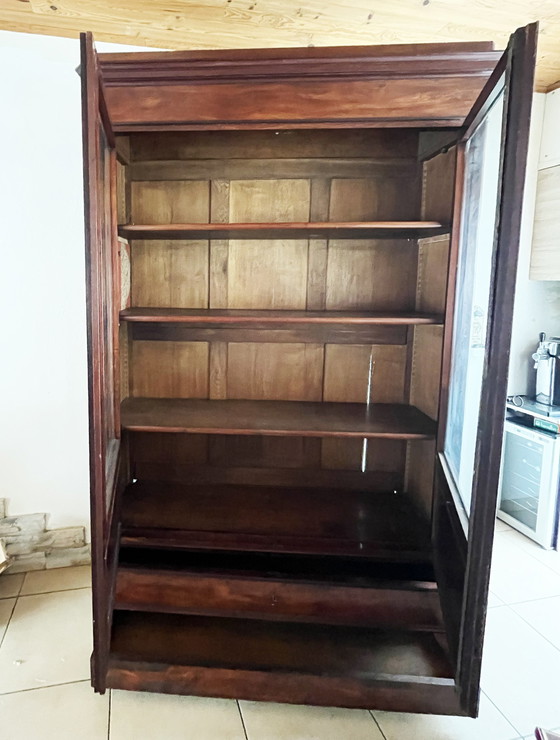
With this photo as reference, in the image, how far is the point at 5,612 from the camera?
2107 mm

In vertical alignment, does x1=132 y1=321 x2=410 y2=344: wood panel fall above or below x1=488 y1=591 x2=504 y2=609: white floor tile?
above

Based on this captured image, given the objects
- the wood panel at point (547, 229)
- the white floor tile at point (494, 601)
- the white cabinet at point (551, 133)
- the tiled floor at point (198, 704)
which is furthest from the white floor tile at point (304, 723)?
the white cabinet at point (551, 133)

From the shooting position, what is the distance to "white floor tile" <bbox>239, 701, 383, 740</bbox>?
1578mm

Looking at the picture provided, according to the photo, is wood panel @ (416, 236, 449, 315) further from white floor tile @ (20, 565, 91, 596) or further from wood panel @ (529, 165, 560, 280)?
white floor tile @ (20, 565, 91, 596)

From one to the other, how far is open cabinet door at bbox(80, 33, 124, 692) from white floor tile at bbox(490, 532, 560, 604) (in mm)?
1810

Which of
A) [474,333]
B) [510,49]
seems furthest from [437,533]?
[510,49]

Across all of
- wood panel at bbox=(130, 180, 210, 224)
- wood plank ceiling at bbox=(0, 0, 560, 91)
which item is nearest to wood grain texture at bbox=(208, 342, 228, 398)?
wood panel at bbox=(130, 180, 210, 224)

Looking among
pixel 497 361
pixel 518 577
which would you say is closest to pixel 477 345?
pixel 497 361

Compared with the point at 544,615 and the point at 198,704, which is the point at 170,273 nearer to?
the point at 198,704

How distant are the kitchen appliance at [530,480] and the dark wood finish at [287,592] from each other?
138 cm

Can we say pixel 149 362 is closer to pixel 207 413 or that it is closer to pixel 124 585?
pixel 207 413

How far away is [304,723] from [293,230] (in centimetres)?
172

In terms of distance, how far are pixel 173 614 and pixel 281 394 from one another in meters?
0.98

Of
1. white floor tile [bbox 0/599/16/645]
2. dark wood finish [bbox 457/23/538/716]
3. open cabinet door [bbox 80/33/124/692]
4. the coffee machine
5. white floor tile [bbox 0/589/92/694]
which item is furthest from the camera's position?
the coffee machine
